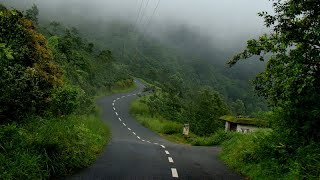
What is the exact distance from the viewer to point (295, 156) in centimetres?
1069

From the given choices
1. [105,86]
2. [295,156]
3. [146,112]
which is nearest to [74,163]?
[295,156]

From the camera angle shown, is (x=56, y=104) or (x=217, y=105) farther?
(x=217, y=105)

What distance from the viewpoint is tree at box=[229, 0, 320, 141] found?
31.8 feet

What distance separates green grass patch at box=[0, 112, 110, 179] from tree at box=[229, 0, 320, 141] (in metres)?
5.43

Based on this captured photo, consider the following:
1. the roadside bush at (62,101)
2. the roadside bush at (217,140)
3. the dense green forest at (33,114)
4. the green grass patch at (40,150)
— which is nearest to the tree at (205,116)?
the roadside bush at (217,140)

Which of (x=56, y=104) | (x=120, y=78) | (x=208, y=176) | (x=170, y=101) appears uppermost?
(x=120, y=78)

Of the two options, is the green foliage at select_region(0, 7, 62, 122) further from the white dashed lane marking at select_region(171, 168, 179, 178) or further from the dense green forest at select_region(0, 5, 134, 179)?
the white dashed lane marking at select_region(171, 168, 179, 178)

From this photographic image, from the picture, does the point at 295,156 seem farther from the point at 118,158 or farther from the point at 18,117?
the point at 18,117

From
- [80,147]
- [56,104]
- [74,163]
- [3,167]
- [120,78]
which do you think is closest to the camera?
[3,167]

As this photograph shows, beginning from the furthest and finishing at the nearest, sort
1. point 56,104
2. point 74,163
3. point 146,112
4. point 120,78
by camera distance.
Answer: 1. point 120,78
2. point 146,112
3. point 56,104
4. point 74,163

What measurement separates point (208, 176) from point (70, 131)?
13.7 ft

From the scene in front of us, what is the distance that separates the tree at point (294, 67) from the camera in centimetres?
970

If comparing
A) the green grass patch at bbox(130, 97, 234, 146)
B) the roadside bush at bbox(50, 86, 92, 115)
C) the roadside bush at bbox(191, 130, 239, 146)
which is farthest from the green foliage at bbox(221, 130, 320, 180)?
the green grass patch at bbox(130, 97, 234, 146)

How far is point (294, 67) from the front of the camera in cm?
923
